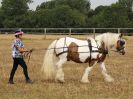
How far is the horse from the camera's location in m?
13.1

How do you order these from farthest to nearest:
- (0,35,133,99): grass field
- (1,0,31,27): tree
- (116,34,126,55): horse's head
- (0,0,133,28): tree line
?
(1,0,31,27): tree → (0,0,133,28): tree line → (116,34,126,55): horse's head → (0,35,133,99): grass field

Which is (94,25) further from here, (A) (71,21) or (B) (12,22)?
(B) (12,22)

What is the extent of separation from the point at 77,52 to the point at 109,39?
39.5 inches

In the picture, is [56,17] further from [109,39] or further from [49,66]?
[49,66]

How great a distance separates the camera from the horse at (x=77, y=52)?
13078mm

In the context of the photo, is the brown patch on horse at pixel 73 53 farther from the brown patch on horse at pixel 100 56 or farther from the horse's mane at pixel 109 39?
the horse's mane at pixel 109 39

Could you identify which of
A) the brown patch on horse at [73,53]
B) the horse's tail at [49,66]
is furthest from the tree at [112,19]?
the horse's tail at [49,66]

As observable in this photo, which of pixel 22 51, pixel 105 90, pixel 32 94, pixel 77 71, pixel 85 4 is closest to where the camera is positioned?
pixel 32 94

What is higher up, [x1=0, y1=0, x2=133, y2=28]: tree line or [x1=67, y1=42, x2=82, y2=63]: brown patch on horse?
[x1=67, y1=42, x2=82, y2=63]: brown patch on horse

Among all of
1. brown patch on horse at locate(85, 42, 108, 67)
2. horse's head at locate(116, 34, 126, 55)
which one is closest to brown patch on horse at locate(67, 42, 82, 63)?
brown patch on horse at locate(85, 42, 108, 67)

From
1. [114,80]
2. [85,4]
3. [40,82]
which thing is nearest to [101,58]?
[114,80]

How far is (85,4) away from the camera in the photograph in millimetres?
105188

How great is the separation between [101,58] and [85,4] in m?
92.4

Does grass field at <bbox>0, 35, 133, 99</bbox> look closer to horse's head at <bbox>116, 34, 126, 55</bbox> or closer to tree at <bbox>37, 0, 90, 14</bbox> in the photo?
horse's head at <bbox>116, 34, 126, 55</bbox>
